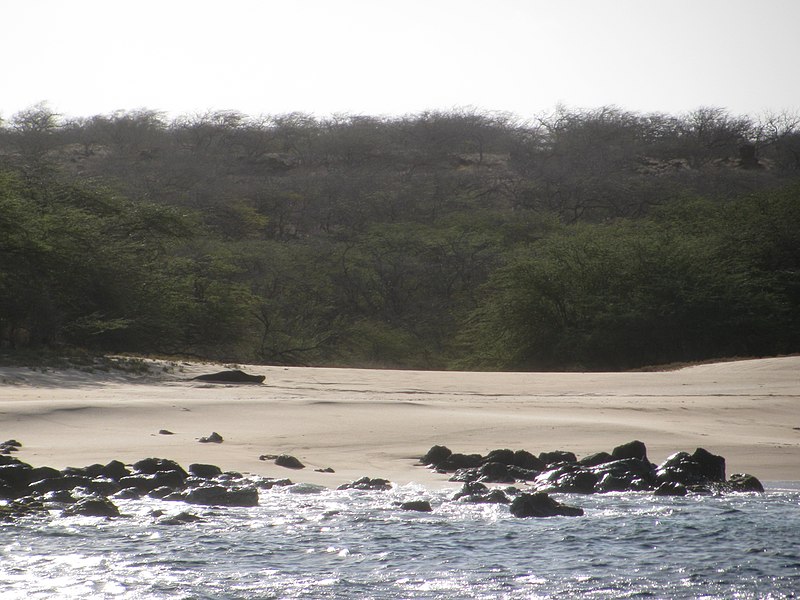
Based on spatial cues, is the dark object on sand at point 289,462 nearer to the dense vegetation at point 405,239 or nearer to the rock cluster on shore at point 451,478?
the rock cluster on shore at point 451,478

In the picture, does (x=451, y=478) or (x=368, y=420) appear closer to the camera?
(x=451, y=478)

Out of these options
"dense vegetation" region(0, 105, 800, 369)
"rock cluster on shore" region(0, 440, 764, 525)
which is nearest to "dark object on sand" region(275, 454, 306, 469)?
"rock cluster on shore" region(0, 440, 764, 525)

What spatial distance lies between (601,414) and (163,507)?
635 centimetres

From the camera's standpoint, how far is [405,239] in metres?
34.2

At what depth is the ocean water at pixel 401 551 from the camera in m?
5.48

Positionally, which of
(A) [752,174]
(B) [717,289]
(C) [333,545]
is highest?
(A) [752,174]

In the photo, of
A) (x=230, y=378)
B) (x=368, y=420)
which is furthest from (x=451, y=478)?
(x=230, y=378)

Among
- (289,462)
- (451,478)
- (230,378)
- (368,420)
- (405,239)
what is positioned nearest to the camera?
(451,478)

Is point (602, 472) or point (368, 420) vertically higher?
point (368, 420)

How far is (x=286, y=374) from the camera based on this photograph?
16328mm

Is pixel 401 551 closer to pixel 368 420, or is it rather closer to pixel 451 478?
pixel 451 478

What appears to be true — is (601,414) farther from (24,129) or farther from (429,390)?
(24,129)

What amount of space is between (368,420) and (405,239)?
77.6 ft

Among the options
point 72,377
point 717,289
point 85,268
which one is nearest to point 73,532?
point 72,377
